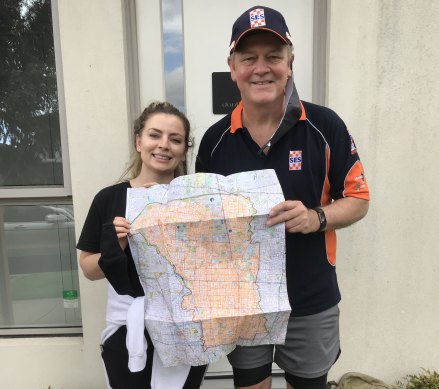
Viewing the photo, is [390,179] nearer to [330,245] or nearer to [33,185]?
[330,245]

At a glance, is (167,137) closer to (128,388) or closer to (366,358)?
(128,388)

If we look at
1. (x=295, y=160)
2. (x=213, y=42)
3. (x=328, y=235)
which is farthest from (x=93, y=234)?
(x=213, y=42)

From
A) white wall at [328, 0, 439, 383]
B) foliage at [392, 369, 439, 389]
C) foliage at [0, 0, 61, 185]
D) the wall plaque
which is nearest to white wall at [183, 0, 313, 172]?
the wall plaque

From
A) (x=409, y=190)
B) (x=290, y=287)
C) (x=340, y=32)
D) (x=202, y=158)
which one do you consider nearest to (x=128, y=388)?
(x=290, y=287)

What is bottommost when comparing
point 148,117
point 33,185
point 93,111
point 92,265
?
point 92,265

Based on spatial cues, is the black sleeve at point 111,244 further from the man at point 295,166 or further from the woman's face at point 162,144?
the man at point 295,166

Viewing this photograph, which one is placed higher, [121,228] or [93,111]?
[93,111]

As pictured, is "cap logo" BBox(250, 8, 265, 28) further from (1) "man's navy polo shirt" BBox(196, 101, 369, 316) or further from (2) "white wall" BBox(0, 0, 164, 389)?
(2) "white wall" BBox(0, 0, 164, 389)

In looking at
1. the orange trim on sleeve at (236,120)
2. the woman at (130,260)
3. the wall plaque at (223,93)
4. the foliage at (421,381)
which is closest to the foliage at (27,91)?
the wall plaque at (223,93)
